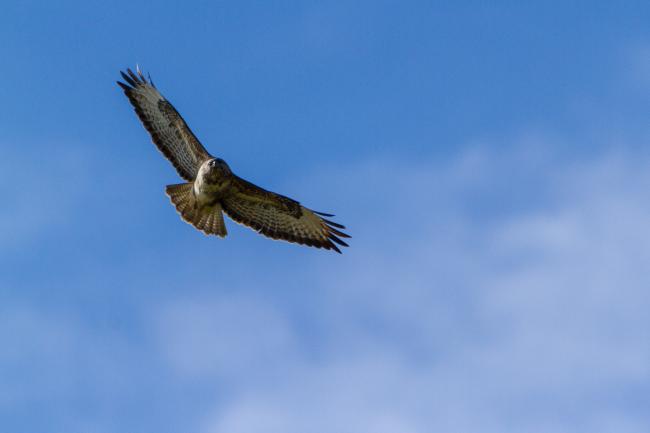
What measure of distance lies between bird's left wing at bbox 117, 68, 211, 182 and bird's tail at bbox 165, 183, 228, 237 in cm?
30

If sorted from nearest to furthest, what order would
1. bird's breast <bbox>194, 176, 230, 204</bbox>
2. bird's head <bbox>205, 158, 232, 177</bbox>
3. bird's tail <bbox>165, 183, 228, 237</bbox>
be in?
1. bird's head <bbox>205, 158, 232, 177</bbox>
2. bird's breast <bbox>194, 176, 230, 204</bbox>
3. bird's tail <bbox>165, 183, 228, 237</bbox>

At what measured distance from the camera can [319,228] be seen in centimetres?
Answer: 1337

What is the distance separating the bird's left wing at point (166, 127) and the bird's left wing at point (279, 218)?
30.1 inches

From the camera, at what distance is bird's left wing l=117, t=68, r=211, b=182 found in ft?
41.4

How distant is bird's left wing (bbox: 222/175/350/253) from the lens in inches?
502

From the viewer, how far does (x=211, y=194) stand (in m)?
12.2

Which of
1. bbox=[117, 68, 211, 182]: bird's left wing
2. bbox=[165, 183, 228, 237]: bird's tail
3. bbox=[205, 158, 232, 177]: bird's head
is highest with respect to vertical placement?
bbox=[117, 68, 211, 182]: bird's left wing

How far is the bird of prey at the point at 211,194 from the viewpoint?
40.2ft

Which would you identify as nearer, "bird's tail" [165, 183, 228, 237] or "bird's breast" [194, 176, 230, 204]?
"bird's breast" [194, 176, 230, 204]

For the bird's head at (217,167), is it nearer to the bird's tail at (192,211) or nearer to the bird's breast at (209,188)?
the bird's breast at (209,188)

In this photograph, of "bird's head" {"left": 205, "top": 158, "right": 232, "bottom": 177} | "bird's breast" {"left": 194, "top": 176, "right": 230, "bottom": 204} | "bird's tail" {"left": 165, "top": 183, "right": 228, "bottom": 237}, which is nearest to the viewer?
"bird's head" {"left": 205, "top": 158, "right": 232, "bottom": 177}

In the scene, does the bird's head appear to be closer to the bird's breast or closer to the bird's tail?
the bird's breast

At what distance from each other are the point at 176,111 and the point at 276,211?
2.12 meters

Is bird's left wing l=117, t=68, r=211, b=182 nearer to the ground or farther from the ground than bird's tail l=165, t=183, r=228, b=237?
farther from the ground
